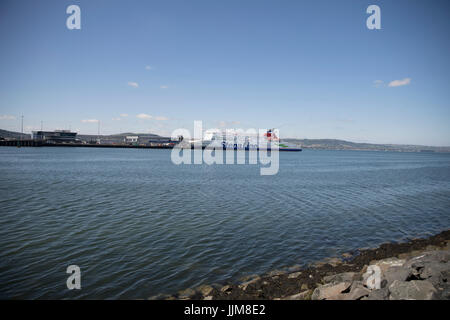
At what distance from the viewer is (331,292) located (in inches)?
206

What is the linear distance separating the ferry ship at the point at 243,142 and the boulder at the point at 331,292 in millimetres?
124445

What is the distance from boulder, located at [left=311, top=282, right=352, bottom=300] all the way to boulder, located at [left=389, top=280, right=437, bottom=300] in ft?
3.01

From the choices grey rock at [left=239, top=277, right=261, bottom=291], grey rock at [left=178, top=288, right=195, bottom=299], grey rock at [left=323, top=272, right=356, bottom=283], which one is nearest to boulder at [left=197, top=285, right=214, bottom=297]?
grey rock at [left=178, top=288, right=195, bottom=299]

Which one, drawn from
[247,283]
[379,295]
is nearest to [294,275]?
[247,283]

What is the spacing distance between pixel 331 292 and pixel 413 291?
1.49 m

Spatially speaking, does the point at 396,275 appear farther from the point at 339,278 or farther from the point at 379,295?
the point at 339,278

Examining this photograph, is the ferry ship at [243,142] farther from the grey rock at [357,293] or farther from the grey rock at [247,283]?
the grey rock at [357,293]

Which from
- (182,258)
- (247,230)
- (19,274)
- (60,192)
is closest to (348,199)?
(247,230)

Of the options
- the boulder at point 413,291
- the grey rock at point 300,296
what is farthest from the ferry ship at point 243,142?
the boulder at point 413,291

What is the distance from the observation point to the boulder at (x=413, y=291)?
4.25 metres

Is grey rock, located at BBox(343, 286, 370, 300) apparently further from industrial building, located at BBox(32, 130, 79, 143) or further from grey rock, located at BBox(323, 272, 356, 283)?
industrial building, located at BBox(32, 130, 79, 143)

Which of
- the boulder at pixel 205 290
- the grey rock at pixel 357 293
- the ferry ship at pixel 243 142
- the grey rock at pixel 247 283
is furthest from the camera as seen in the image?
the ferry ship at pixel 243 142
